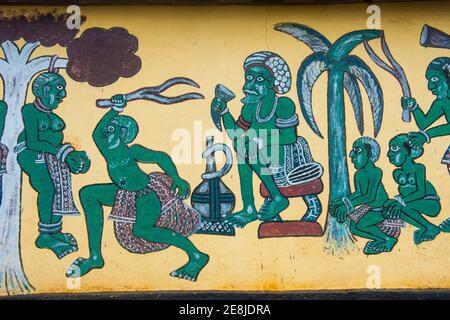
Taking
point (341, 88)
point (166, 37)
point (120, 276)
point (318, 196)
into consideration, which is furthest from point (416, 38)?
point (120, 276)

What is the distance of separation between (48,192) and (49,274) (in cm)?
74

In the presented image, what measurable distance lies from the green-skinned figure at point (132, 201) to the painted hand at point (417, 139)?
2.11m

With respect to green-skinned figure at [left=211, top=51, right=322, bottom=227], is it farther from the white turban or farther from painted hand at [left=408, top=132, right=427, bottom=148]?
painted hand at [left=408, top=132, right=427, bottom=148]

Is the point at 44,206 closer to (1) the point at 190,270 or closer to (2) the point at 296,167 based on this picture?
(1) the point at 190,270

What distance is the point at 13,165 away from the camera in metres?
5.74

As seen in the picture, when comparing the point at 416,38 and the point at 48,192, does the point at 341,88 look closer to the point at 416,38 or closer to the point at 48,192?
the point at 416,38

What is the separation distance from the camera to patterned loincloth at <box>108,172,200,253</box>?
5699mm

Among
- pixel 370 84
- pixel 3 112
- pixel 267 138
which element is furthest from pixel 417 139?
pixel 3 112

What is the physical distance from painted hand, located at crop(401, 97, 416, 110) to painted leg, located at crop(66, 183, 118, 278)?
276 centimetres

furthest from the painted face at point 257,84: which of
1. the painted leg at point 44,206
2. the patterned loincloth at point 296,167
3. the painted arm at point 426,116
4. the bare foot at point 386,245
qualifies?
the painted leg at point 44,206

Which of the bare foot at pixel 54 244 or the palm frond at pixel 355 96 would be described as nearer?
the bare foot at pixel 54 244

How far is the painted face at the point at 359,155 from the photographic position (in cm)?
575

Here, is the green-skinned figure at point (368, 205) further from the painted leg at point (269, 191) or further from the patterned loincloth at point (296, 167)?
the painted leg at point (269, 191)

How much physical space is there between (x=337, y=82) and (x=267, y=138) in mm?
841
